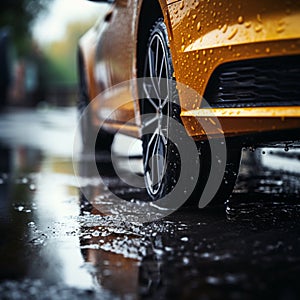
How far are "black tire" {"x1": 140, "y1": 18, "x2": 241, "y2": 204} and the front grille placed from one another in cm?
35

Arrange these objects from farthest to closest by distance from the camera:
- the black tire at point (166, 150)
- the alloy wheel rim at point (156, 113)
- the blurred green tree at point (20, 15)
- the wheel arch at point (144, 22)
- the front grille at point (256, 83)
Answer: the blurred green tree at point (20, 15)
the wheel arch at point (144, 22)
the alloy wheel rim at point (156, 113)
the black tire at point (166, 150)
the front grille at point (256, 83)

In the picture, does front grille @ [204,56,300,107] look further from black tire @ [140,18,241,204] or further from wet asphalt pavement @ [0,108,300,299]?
wet asphalt pavement @ [0,108,300,299]

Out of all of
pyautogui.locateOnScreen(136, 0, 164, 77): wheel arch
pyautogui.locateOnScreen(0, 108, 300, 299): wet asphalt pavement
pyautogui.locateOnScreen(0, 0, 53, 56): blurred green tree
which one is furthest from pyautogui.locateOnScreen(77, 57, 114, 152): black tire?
pyautogui.locateOnScreen(0, 0, 53, 56): blurred green tree

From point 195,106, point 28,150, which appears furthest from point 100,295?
point 28,150

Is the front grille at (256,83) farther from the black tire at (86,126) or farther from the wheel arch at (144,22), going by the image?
the black tire at (86,126)

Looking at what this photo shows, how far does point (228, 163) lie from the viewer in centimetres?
382

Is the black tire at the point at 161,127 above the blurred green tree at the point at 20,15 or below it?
below

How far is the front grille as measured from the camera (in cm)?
299

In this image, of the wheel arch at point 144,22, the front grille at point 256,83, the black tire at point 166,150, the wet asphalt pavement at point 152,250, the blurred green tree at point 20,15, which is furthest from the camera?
the blurred green tree at point 20,15

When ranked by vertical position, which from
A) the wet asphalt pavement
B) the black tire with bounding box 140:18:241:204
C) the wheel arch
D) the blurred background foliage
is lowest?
the wet asphalt pavement

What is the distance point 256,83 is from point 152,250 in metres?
0.91

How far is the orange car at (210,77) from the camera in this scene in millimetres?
2996

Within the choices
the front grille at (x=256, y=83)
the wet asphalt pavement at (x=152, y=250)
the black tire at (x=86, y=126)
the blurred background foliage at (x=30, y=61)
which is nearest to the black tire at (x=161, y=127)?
the wet asphalt pavement at (x=152, y=250)

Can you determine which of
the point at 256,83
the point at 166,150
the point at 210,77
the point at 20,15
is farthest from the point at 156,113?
the point at 20,15
